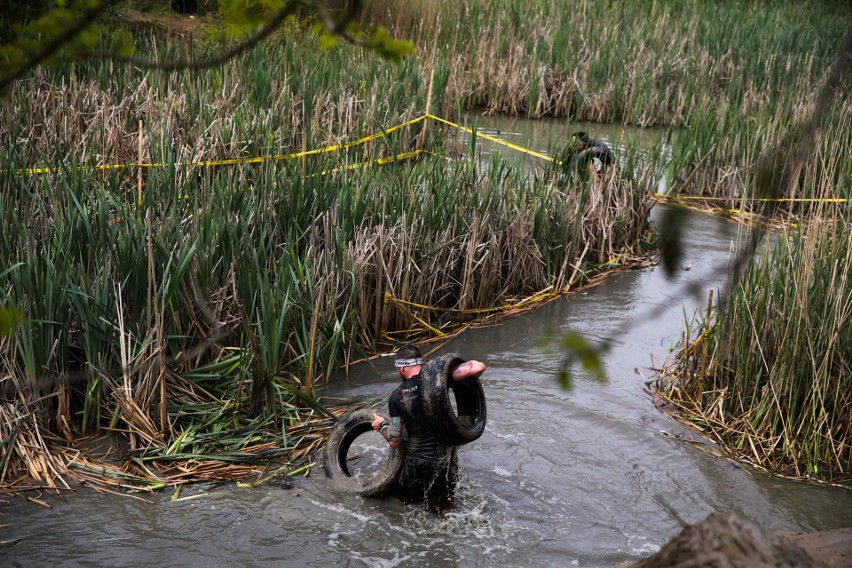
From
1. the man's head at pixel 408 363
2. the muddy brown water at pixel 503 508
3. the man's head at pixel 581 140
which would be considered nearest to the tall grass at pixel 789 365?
the muddy brown water at pixel 503 508

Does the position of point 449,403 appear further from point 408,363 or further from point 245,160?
point 245,160

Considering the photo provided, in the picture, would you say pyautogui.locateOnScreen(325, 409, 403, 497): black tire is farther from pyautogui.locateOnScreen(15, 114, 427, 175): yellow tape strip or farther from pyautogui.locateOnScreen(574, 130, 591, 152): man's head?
pyautogui.locateOnScreen(574, 130, 591, 152): man's head

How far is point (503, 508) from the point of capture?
411 cm

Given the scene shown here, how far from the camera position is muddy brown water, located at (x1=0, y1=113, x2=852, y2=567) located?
144 inches

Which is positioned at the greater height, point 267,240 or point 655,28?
point 655,28

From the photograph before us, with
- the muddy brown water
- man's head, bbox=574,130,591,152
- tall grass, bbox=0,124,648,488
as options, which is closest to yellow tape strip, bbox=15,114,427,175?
tall grass, bbox=0,124,648,488

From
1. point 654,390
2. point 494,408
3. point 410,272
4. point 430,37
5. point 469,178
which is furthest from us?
point 430,37

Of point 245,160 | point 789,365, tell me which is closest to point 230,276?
point 245,160

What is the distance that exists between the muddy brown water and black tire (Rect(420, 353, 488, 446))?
44 centimetres

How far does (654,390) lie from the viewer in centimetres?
541

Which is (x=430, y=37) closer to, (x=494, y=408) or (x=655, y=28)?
(x=655, y=28)

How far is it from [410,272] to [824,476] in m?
2.76

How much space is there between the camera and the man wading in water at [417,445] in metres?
3.88

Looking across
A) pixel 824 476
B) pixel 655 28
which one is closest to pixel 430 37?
pixel 655 28
